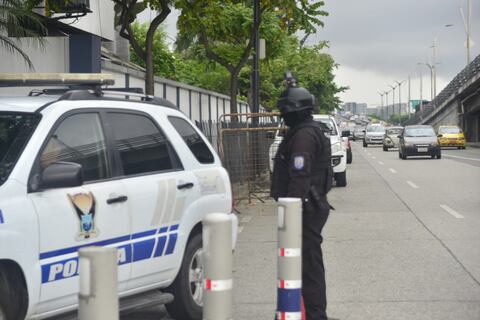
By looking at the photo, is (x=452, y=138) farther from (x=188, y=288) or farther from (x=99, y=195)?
(x=99, y=195)

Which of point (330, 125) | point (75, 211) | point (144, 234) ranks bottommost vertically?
point (144, 234)

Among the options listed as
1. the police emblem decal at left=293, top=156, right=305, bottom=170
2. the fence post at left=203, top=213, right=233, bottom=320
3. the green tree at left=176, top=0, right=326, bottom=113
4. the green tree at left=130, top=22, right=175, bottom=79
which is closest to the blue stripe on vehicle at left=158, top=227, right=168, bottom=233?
the police emblem decal at left=293, top=156, right=305, bottom=170

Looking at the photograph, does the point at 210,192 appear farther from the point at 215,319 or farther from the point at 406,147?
the point at 406,147

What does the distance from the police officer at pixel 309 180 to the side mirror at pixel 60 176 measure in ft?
5.48

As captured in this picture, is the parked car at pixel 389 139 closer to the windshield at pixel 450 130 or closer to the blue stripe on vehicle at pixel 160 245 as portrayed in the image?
the windshield at pixel 450 130

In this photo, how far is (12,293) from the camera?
5.03 metres

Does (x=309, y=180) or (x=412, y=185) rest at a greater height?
(x=309, y=180)

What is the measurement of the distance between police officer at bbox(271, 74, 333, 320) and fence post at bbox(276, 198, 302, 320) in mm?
822

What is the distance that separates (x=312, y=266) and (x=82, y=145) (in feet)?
6.03

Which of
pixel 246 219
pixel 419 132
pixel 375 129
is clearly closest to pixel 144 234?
pixel 246 219

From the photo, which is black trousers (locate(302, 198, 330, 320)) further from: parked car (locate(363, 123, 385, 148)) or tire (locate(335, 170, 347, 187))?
parked car (locate(363, 123, 385, 148))

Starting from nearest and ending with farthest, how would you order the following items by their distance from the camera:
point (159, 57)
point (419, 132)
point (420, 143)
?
point (420, 143)
point (419, 132)
point (159, 57)

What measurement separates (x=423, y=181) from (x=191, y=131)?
16.2 metres

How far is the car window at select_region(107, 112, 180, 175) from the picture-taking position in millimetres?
6172
